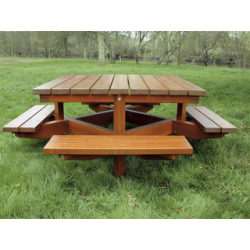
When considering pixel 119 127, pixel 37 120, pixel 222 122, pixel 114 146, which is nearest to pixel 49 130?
pixel 37 120

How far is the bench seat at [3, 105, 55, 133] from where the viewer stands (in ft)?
8.47

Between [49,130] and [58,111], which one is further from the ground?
[58,111]

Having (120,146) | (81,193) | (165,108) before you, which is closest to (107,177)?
(81,193)

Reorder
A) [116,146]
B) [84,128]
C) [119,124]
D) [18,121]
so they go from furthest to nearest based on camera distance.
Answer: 1. [84,128]
2. [18,121]
3. [119,124]
4. [116,146]

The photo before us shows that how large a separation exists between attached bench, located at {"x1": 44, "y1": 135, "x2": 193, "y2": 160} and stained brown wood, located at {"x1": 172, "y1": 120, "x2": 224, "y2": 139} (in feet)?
1.98

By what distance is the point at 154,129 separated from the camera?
2896mm

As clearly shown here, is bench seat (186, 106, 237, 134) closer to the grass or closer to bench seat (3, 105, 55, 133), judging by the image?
the grass

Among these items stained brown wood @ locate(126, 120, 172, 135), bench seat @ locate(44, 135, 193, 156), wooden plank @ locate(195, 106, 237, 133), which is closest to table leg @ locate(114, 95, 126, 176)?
stained brown wood @ locate(126, 120, 172, 135)

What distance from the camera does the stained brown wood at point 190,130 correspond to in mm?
2752

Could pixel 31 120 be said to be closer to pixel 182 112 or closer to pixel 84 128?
pixel 84 128

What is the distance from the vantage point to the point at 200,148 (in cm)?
309

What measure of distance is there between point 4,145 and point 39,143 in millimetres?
428

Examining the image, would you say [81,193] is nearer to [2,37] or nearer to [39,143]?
[39,143]

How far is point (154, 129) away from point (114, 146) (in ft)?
3.05
